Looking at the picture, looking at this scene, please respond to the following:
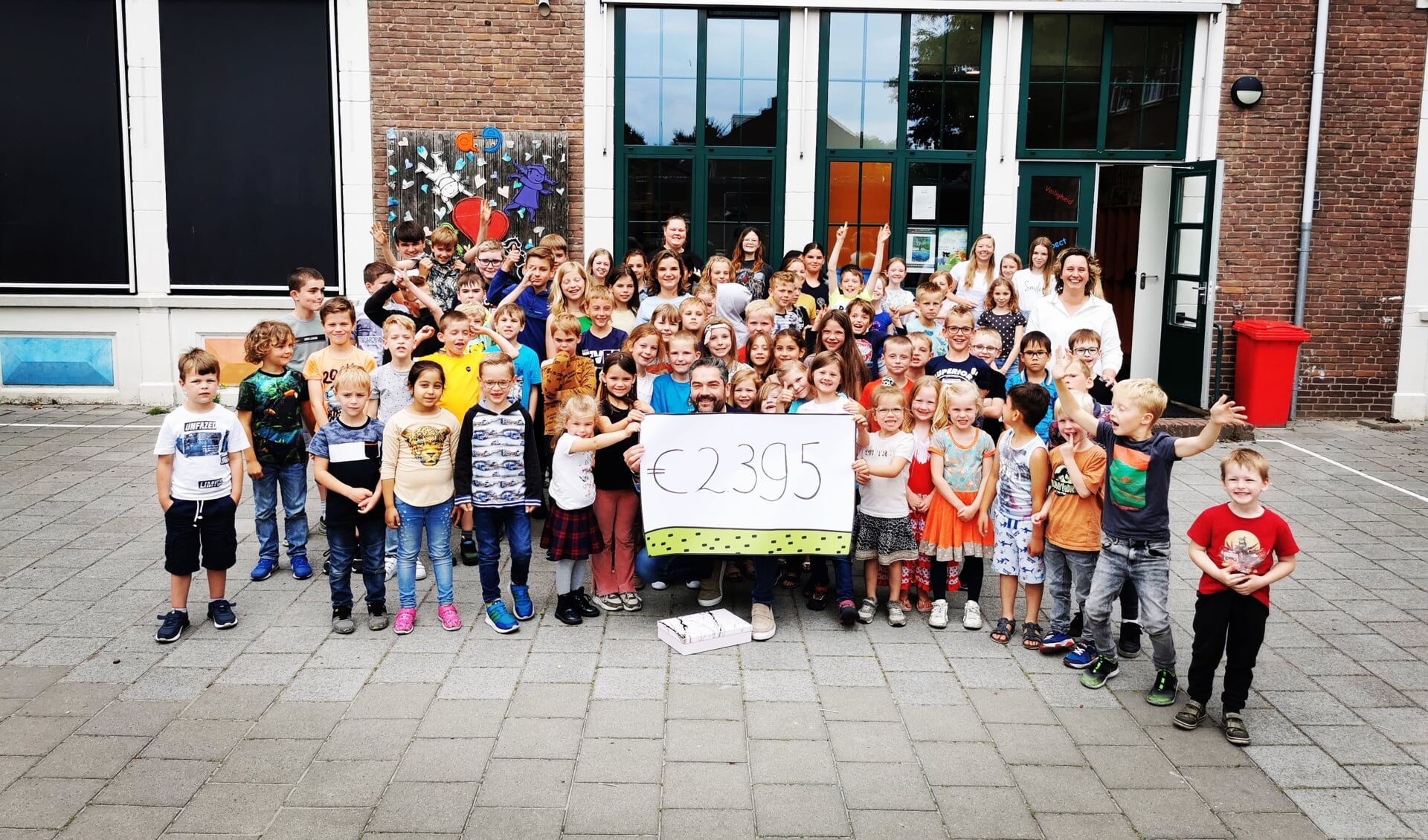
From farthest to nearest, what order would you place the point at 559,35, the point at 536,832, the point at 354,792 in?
the point at 559,35 → the point at 354,792 → the point at 536,832

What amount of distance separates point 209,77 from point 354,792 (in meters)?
10.7

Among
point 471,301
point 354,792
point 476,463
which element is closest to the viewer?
point 354,792

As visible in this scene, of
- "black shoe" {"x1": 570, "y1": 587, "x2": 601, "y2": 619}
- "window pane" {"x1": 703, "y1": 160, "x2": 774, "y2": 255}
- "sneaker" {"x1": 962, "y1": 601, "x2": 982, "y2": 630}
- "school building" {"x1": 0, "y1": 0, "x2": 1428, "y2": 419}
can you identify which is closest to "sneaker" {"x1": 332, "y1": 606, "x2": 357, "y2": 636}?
"black shoe" {"x1": 570, "y1": 587, "x2": 601, "y2": 619}

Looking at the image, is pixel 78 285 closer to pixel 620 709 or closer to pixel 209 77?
pixel 209 77

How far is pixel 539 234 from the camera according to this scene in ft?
42.0

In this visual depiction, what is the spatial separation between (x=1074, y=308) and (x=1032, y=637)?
118 inches

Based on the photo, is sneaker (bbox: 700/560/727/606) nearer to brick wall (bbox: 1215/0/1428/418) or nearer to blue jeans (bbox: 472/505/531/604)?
blue jeans (bbox: 472/505/531/604)

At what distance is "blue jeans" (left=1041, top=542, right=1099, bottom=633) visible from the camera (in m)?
5.95

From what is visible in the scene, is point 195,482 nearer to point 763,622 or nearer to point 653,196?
point 763,622

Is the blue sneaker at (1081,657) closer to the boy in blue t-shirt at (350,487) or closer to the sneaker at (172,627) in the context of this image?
the boy in blue t-shirt at (350,487)

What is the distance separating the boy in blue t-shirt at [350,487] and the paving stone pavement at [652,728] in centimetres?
30

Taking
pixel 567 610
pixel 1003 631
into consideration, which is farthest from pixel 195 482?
pixel 1003 631

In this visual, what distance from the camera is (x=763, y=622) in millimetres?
6367

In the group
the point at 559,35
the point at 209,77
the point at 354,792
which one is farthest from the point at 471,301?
the point at 209,77
